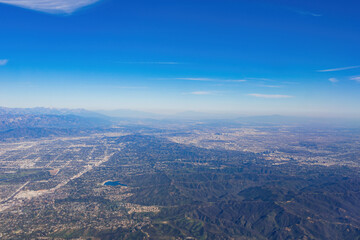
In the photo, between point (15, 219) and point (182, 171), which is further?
point (182, 171)

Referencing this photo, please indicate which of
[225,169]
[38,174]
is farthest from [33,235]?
[225,169]

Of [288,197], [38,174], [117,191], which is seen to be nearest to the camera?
[288,197]

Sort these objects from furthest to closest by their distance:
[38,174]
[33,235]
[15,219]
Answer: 1. [38,174]
2. [15,219]
3. [33,235]

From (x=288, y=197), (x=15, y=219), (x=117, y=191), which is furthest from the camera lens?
(x=117, y=191)

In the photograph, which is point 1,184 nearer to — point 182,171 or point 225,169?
point 182,171

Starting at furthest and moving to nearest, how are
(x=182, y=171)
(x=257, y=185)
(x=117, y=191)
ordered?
1. (x=182, y=171)
2. (x=257, y=185)
3. (x=117, y=191)

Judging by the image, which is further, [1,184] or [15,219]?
[1,184]

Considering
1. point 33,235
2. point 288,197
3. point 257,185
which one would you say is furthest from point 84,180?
point 288,197

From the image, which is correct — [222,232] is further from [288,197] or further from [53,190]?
[53,190]
